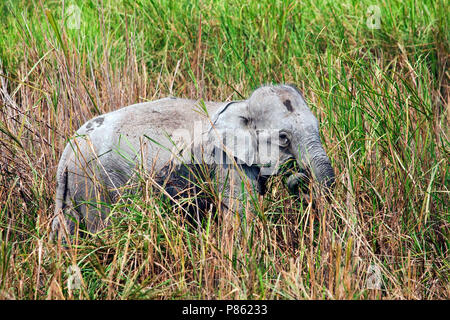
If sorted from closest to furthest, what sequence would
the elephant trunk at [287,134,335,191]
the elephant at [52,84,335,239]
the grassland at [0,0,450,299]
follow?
the grassland at [0,0,450,299]
the elephant trunk at [287,134,335,191]
the elephant at [52,84,335,239]

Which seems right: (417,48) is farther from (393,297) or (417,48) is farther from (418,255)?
(393,297)

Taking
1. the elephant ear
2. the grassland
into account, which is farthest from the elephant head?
the grassland

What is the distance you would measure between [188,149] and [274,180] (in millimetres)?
490

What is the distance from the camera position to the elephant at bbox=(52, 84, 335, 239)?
129 inches

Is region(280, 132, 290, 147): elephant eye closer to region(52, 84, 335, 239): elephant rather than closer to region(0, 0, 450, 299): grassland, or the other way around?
region(52, 84, 335, 239): elephant

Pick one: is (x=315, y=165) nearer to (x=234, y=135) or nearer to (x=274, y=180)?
(x=274, y=180)

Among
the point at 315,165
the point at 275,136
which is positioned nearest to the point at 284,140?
the point at 275,136

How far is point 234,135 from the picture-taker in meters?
3.34

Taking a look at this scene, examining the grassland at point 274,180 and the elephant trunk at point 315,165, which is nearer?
the grassland at point 274,180

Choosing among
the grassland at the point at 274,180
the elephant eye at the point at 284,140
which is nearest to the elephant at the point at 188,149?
the elephant eye at the point at 284,140

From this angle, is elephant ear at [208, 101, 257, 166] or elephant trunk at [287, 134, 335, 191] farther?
elephant ear at [208, 101, 257, 166]

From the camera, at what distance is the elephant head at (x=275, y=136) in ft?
10.6

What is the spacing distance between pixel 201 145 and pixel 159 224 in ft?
1.63

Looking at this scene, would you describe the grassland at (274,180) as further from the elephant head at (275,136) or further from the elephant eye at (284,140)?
the elephant eye at (284,140)
